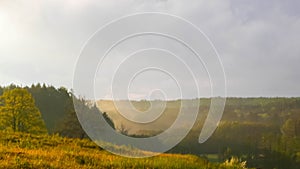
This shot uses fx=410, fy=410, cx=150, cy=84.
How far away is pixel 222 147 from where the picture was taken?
168m

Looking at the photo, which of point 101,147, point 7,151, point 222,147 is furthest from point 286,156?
point 7,151

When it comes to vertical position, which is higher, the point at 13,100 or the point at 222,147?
the point at 13,100

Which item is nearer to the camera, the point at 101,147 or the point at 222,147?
the point at 101,147

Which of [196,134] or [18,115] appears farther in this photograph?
[196,134]

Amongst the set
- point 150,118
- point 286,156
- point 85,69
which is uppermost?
point 85,69

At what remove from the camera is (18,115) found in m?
58.5

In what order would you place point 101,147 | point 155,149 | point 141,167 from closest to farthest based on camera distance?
1. point 141,167
2. point 155,149
3. point 101,147

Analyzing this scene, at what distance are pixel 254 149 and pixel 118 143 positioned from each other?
553 feet

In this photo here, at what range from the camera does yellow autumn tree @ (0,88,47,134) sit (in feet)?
191

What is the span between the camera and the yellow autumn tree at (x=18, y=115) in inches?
2290

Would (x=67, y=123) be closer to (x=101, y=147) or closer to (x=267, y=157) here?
(x=101, y=147)

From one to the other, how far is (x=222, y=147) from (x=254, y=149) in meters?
24.0

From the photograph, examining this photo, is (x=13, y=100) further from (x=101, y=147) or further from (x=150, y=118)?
(x=150, y=118)

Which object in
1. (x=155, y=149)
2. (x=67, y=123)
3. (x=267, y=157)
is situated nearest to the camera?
(x=155, y=149)
